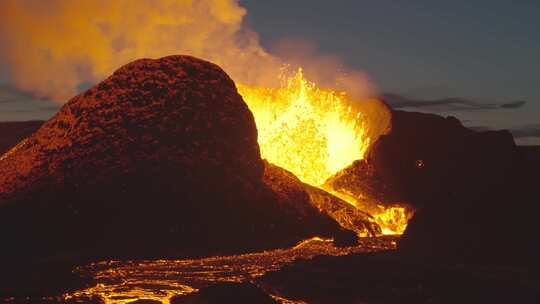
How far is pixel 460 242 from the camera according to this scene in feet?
66.3

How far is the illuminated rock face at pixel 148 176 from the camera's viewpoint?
21047mm

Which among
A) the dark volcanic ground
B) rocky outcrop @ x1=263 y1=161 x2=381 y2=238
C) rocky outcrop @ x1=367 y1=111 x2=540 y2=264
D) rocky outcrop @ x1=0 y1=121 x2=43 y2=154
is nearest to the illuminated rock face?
the dark volcanic ground

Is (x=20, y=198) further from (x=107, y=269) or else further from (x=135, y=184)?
(x=107, y=269)

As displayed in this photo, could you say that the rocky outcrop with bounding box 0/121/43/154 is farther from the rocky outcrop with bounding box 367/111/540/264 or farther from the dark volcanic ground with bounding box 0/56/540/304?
the rocky outcrop with bounding box 367/111/540/264

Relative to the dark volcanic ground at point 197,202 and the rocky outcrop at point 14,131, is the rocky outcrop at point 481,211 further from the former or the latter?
the rocky outcrop at point 14,131

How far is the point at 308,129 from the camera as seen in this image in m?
34.3

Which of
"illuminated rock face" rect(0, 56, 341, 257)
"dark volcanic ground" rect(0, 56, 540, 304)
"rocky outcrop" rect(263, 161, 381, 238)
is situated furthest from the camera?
"rocky outcrop" rect(263, 161, 381, 238)

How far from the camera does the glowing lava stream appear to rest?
1304 inches

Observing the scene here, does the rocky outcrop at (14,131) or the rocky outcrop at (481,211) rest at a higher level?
the rocky outcrop at (14,131)

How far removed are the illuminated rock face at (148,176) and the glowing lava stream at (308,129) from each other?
322 inches

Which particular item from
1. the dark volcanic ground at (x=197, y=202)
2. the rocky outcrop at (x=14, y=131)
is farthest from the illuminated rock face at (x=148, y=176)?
the rocky outcrop at (x=14, y=131)

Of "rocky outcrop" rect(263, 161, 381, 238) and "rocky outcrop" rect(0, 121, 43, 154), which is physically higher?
"rocky outcrop" rect(0, 121, 43, 154)

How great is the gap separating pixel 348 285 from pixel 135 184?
30.0ft

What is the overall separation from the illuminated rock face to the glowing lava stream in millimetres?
8170
